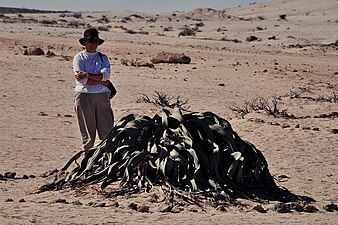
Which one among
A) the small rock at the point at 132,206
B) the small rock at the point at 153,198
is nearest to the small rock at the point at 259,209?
the small rock at the point at 153,198

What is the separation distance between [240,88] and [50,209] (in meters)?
12.5

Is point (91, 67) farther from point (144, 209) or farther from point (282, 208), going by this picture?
point (282, 208)

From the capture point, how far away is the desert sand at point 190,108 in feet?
22.4

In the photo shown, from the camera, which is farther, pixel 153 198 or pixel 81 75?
pixel 81 75

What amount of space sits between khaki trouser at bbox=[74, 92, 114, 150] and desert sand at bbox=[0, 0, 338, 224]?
1.97 feet

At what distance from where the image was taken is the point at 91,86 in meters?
8.95

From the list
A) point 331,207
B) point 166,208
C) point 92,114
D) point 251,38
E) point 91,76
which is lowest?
point 251,38

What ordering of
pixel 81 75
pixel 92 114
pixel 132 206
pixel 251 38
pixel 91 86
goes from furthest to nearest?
pixel 251 38
pixel 92 114
pixel 91 86
pixel 81 75
pixel 132 206

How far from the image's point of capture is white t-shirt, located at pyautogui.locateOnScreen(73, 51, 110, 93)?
29.2 ft

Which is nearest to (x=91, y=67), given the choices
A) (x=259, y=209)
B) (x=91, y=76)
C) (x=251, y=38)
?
(x=91, y=76)

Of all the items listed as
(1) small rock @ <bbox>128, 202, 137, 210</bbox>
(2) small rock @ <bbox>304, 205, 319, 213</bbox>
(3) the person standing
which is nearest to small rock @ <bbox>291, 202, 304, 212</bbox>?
(2) small rock @ <bbox>304, 205, 319, 213</bbox>

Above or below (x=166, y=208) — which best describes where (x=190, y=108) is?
below

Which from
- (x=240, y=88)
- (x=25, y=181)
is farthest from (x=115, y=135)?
(x=240, y=88)

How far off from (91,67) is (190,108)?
22.3 feet
